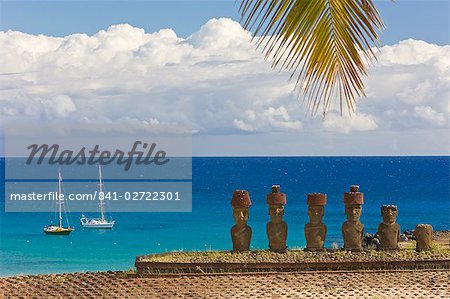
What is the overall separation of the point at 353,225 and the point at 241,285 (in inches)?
129

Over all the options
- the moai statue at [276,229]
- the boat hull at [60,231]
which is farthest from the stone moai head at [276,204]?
the boat hull at [60,231]

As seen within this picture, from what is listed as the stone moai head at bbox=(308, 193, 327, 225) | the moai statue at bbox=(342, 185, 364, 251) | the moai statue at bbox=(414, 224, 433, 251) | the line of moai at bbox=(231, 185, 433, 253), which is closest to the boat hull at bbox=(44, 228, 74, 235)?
the line of moai at bbox=(231, 185, 433, 253)

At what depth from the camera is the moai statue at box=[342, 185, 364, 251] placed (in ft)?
57.8

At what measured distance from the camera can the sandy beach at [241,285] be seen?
49.0ft

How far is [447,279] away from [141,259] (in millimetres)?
5292

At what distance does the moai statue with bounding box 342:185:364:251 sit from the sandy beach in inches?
59.2

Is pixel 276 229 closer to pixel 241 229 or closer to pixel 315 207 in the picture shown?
pixel 241 229

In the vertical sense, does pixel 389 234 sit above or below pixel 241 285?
above

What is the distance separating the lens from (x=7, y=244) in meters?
55.2

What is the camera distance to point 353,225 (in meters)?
17.7

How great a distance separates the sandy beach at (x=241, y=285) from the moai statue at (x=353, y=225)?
59.2 inches

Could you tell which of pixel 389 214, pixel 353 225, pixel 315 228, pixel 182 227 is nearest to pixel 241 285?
pixel 315 228

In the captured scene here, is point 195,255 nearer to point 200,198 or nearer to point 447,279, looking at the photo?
point 447,279

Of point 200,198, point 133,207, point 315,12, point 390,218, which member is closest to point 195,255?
point 390,218
